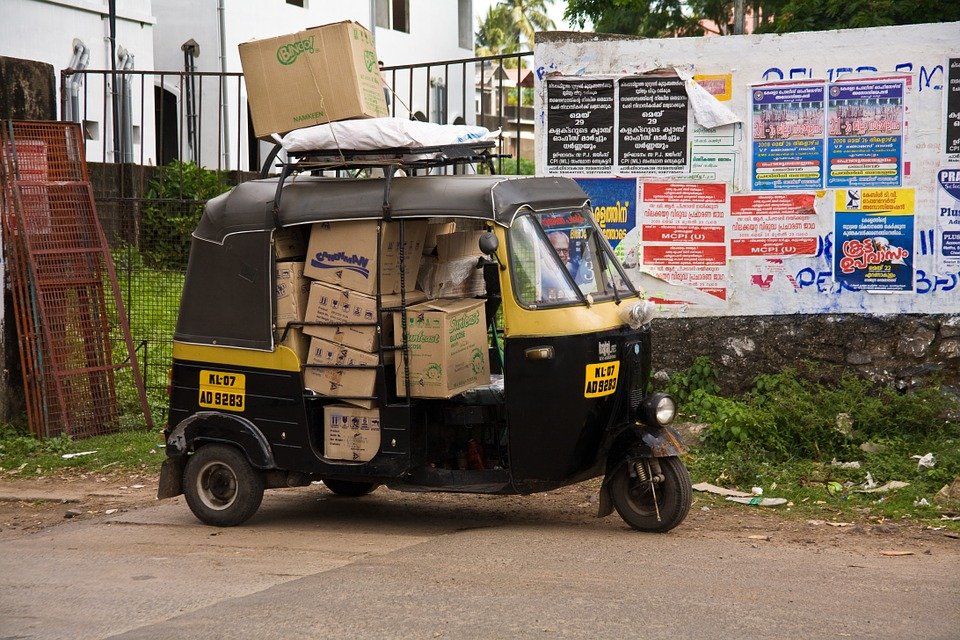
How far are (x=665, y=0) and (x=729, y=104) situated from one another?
15304 millimetres

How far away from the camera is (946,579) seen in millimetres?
6098

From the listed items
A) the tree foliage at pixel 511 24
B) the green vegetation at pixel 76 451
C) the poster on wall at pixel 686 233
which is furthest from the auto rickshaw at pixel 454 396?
the tree foliage at pixel 511 24

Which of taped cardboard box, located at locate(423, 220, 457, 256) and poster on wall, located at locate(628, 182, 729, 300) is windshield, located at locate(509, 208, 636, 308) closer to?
taped cardboard box, located at locate(423, 220, 457, 256)

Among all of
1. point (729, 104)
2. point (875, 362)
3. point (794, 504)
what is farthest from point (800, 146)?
point (794, 504)

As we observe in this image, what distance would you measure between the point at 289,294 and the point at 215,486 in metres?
1.40

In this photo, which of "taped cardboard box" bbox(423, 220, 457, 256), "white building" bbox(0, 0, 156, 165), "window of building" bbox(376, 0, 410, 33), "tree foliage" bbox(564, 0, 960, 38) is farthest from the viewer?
"window of building" bbox(376, 0, 410, 33)

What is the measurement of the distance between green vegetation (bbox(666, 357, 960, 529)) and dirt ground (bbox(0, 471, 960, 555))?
38 cm

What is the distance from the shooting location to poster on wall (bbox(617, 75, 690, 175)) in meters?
9.75

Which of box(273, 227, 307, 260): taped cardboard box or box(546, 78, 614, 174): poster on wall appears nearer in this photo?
box(273, 227, 307, 260): taped cardboard box

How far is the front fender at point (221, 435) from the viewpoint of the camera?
7.48 meters

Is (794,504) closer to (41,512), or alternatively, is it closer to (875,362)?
(875,362)

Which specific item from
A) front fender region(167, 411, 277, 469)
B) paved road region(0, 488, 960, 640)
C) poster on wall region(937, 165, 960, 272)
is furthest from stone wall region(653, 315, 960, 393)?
front fender region(167, 411, 277, 469)

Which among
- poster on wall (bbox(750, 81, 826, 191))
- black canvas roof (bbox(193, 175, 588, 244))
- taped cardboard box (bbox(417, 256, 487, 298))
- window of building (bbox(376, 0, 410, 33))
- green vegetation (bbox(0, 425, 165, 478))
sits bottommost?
green vegetation (bbox(0, 425, 165, 478))

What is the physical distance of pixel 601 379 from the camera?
6938 millimetres
